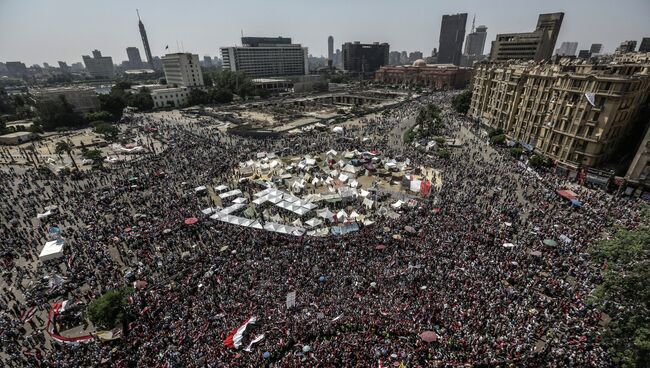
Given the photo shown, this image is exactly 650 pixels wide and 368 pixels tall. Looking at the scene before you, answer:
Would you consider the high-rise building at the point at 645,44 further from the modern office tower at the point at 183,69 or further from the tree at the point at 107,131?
the tree at the point at 107,131

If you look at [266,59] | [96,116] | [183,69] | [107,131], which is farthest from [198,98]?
[266,59]

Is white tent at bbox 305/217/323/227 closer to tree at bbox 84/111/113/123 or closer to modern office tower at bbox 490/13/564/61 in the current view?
tree at bbox 84/111/113/123

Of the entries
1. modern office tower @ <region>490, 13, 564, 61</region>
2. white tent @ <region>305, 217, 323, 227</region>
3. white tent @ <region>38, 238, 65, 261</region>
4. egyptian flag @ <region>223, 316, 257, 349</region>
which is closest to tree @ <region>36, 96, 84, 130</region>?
white tent @ <region>38, 238, 65, 261</region>

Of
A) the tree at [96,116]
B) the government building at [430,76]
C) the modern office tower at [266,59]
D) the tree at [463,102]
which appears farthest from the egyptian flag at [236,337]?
the modern office tower at [266,59]

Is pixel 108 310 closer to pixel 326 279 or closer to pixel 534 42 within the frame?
pixel 326 279

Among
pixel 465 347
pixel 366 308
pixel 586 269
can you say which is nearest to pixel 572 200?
pixel 586 269

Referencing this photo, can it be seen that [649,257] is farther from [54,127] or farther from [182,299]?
[54,127]
